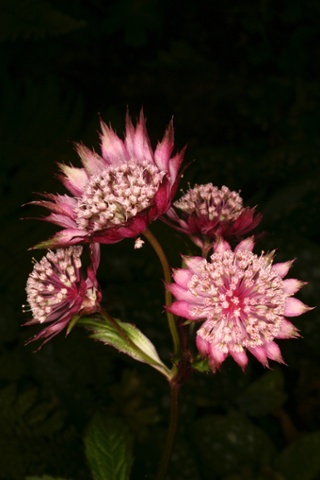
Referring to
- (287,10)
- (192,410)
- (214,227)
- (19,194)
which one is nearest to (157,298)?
(192,410)

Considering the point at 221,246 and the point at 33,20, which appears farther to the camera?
the point at 33,20

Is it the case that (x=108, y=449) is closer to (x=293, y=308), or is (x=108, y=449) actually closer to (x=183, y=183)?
(x=293, y=308)

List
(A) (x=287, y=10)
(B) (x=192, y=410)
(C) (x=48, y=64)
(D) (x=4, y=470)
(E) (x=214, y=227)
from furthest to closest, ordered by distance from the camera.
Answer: (C) (x=48, y=64)
(A) (x=287, y=10)
(B) (x=192, y=410)
(D) (x=4, y=470)
(E) (x=214, y=227)

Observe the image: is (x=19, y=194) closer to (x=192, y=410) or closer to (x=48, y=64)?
(x=48, y=64)

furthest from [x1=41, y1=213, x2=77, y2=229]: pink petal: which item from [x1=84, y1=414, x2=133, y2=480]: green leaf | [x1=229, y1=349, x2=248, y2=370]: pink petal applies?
[x1=84, y1=414, x2=133, y2=480]: green leaf

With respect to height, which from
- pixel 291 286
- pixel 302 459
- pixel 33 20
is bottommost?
pixel 302 459

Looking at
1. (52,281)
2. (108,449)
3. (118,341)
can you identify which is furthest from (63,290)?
(108,449)

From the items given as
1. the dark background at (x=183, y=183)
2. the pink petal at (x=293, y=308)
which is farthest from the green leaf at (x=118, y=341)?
the dark background at (x=183, y=183)

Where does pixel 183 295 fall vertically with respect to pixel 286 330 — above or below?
above
